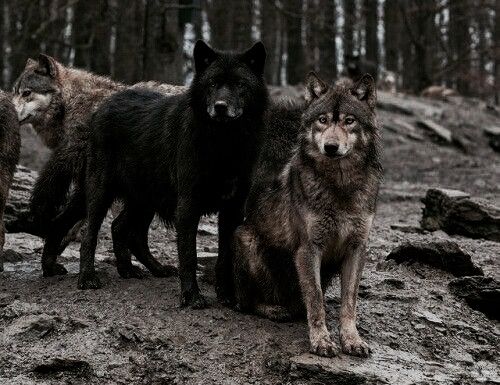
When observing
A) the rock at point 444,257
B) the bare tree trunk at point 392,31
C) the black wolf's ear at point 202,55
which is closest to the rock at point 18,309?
the black wolf's ear at point 202,55

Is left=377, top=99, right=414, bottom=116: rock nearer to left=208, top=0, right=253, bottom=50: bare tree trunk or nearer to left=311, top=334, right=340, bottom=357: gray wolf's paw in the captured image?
left=208, top=0, right=253, bottom=50: bare tree trunk

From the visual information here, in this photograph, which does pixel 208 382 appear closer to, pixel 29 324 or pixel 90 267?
pixel 29 324

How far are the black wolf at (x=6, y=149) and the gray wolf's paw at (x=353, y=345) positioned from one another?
136 inches

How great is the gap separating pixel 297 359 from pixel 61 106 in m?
4.81

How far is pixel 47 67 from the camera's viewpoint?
8648mm

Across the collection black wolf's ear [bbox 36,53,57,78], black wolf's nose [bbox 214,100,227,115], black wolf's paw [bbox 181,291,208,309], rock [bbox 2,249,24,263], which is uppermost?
black wolf's ear [bbox 36,53,57,78]

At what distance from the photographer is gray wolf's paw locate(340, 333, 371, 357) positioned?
502cm

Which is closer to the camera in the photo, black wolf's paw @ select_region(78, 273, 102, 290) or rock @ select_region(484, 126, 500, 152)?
black wolf's paw @ select_region(78, 273, 102, 290)

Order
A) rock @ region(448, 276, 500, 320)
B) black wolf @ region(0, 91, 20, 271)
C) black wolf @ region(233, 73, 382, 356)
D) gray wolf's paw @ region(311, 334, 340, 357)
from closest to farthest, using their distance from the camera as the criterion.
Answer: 1. gray wolf's paw @ region(311, 334, 340, 357)
2. black wolf @ region(233, 73, 382, 356)
3. rock @ region(448, 276, 500, 320)
4. black wolf @ region(0, 91, 20, 271)

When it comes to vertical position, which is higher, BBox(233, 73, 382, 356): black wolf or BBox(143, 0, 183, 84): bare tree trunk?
BBox(143, 0, 183, 84): bare tree trunk

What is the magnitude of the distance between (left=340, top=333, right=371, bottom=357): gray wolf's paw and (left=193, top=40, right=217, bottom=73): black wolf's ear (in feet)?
7.48

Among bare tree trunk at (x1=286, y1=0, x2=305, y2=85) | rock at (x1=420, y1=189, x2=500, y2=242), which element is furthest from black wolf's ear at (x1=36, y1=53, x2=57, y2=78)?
bare tree trunk at (x1=286, y1=0, x2=305, y2=85)

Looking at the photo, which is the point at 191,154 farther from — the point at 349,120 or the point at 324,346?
the point at 324,346

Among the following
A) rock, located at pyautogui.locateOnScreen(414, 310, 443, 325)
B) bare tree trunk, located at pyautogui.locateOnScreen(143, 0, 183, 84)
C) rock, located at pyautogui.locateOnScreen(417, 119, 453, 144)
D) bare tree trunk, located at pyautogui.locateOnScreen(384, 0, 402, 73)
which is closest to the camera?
rock, located at pyautogui.locateOnScreen(414, 310, 443, 325)
